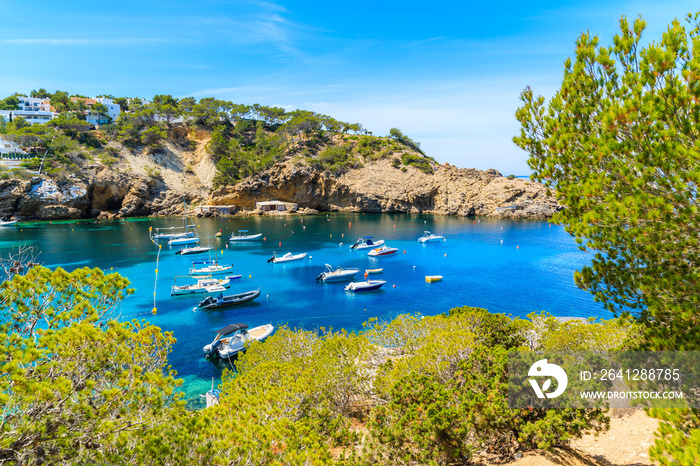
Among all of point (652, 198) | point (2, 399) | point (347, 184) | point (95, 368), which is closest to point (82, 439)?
point (95, 368)

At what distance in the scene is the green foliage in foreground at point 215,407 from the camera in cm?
574

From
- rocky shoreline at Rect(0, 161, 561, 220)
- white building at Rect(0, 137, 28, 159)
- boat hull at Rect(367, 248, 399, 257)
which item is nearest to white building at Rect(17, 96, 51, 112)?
white building at Rect(0, 137, 28, 159)

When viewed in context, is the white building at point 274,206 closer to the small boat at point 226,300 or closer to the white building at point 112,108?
the white building at point 112,108

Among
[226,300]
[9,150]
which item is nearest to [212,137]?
[9,150]

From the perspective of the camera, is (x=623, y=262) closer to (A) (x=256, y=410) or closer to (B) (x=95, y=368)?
(A) (x=256, y=410)

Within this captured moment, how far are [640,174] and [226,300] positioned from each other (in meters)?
32.9

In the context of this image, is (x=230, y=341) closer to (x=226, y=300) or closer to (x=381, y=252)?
(x=226, y=300)

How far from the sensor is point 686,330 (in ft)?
24.6

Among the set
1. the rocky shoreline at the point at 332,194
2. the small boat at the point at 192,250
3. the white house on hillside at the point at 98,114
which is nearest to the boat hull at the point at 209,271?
the small boat at the point at 192,250

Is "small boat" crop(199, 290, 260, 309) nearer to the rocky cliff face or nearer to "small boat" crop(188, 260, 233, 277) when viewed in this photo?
"small boat" crop(188, 260, 233, 277)

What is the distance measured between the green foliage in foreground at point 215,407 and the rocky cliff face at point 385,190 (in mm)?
91902

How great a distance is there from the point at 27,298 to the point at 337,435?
819 cm

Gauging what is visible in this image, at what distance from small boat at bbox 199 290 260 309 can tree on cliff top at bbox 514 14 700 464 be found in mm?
30584

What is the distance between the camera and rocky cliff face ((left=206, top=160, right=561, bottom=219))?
100750mm
